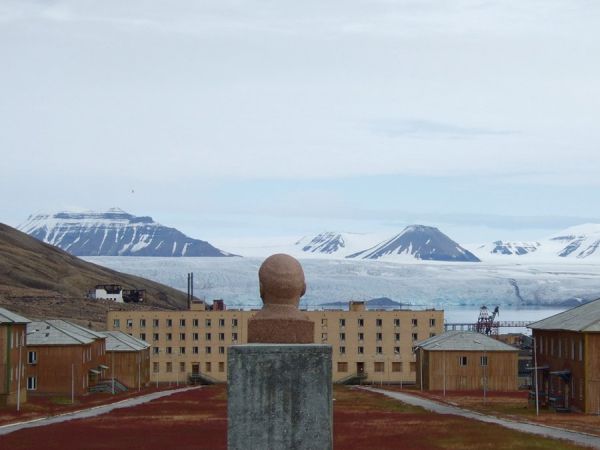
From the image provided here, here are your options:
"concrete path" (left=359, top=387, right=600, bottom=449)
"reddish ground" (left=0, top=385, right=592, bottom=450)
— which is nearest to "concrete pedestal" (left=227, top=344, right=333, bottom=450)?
"reddish ground" (left=0, top=385, right=592, bottom=450)

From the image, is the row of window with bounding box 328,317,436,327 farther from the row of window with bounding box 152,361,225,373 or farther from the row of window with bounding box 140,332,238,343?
the row of window with bounding box 152,361,225,373

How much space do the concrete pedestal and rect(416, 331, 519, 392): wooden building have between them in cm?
9911

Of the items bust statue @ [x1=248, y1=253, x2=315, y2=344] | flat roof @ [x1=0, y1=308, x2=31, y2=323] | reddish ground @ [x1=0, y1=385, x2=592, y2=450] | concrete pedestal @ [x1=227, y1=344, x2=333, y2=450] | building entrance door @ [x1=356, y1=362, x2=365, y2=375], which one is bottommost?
reddish ground @ [x1=0, y1=385, x2=592, y2=450]

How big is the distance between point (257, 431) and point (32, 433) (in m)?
35.1

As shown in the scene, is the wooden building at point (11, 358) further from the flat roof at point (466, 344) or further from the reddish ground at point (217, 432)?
the flat roof at point (466, 344)

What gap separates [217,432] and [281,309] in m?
32.3

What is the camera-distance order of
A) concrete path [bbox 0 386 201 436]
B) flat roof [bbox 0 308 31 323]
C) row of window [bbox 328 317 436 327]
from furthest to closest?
row of window [bbox 328 317 436 327]
flat roof [bbox 0 308 31 323]
concrete path [bbox 0 386 201 436]

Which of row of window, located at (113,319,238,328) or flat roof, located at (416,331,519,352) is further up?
row of window, located at (113,319,238,328)

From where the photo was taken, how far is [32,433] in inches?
2328

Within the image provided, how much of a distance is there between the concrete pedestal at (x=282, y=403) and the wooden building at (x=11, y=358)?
63.2 m

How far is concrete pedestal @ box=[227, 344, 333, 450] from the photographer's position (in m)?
26.3

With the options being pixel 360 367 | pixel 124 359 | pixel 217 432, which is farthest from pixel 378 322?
pixel 217 432

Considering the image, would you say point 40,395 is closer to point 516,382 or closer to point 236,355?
point 516,382

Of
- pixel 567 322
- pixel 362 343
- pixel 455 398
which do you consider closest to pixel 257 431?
pixel 567 322
